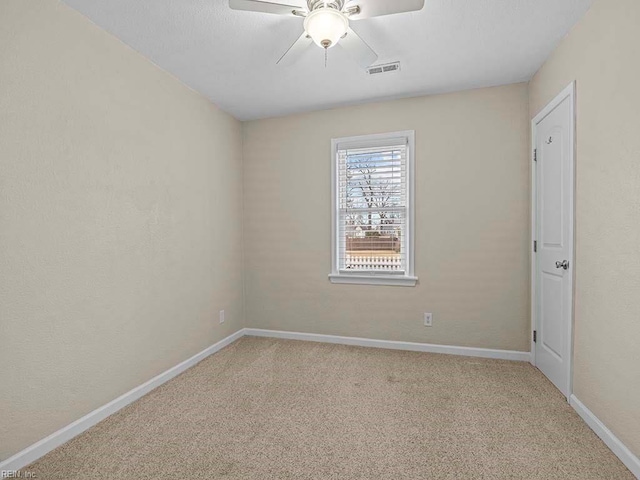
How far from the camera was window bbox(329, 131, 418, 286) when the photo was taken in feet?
11.3

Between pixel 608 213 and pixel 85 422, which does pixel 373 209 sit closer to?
pixel 608 213

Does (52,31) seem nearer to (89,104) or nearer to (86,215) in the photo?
(89,104)

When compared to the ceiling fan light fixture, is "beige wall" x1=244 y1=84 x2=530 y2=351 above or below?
below

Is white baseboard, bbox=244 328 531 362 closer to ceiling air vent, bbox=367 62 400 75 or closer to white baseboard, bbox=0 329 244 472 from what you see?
white baseboard, bbox=0 329 244 472

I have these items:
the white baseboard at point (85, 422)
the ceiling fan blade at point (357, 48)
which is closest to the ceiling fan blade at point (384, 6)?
the ceiling fan blade at point (357, 48)

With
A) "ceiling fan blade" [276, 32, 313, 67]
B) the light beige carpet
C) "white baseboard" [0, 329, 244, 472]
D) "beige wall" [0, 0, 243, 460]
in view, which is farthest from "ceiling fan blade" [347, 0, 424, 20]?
"white baseboard" [0, 329, 244, 472]

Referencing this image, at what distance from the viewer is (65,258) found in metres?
1.99

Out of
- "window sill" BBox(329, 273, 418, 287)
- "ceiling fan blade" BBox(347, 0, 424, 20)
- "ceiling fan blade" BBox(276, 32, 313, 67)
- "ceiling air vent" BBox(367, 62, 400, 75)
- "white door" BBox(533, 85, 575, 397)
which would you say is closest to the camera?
"ceiling fan blade" BBox(347, 0, 424, 20)

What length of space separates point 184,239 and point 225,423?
1572mm

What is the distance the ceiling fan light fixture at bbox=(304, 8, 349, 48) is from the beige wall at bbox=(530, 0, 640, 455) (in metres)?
1.42

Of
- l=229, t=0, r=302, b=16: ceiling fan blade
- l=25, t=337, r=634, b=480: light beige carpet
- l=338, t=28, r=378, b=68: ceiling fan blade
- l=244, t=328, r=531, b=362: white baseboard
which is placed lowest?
l=25, t=337, r=634, b=480: light beige carpet

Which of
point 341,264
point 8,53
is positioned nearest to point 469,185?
point 341,264

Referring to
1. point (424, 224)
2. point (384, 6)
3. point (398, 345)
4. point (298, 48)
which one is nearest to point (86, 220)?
point (298, 48)

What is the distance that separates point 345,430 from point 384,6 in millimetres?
2345
